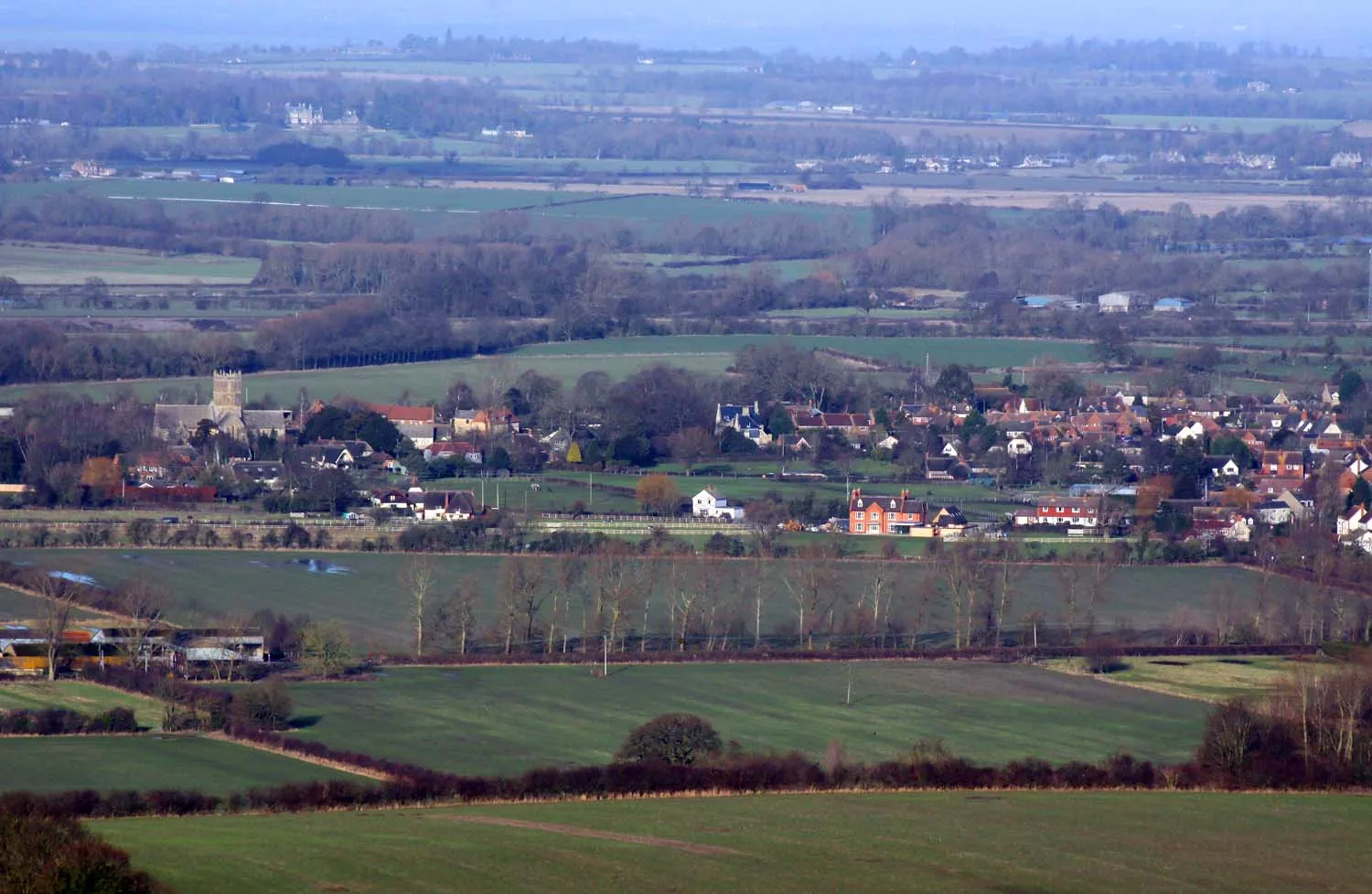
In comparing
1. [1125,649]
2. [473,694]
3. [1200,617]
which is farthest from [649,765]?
[1200,617]

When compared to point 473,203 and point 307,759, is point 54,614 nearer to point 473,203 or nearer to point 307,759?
point 307,759

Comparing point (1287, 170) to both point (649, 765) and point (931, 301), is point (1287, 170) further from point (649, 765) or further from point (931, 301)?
point (649, 765)

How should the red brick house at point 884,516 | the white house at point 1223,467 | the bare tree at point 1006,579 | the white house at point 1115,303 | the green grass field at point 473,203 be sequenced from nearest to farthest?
1. the bare tree at point 1006,579
2. the red brick house at point 884,516
3. the white house at point 1223,467
4. the white house at point 1115,303
5. the green grass field at point 473,203

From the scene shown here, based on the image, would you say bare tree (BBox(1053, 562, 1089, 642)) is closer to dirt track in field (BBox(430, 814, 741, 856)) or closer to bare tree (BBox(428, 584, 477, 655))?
bare tree (BBox(428, 584, 477, 655))

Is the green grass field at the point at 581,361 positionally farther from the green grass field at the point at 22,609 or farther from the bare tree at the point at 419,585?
the green grass field at the point at 22,609

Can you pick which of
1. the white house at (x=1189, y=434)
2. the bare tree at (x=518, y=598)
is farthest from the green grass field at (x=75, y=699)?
the white house at (x=1189, y=434)

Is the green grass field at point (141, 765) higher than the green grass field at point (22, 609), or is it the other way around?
the green grass field at point (22, 609)

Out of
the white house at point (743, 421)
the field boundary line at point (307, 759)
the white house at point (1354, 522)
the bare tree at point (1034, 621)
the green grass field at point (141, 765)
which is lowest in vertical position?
the field boundary line at point (307, 759)
